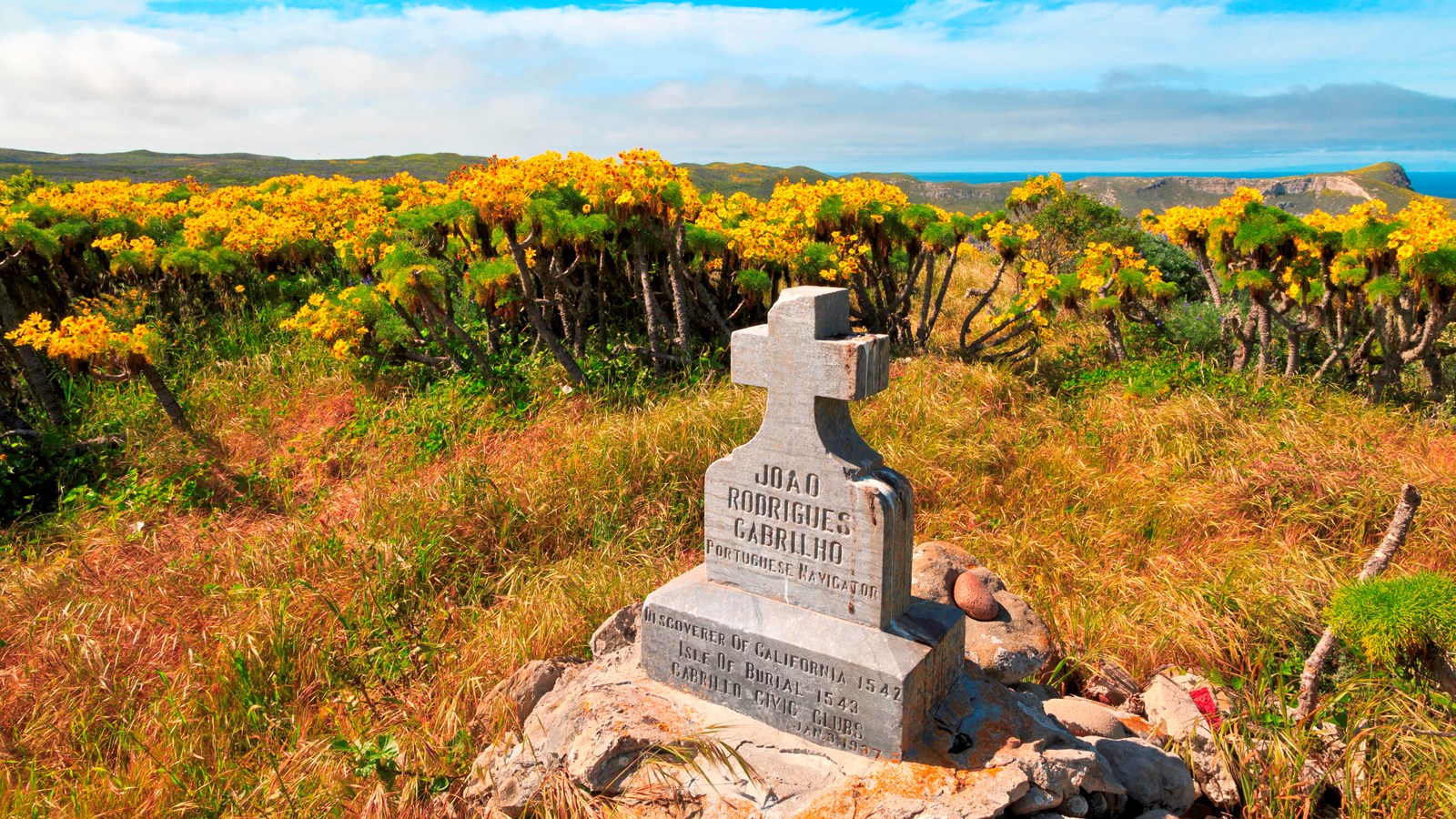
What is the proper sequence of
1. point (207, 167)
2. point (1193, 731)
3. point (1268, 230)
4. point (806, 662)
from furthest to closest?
point (207, 167)
point (1268, 230)
point (1193, 731)
point (806, 662)

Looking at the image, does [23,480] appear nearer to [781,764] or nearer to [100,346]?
[100,346]

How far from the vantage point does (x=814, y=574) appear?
135 inches

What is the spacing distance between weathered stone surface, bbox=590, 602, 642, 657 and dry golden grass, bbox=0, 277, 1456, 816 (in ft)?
0.80

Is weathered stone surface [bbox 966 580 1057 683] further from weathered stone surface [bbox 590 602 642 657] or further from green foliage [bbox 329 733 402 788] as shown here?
green foliage [bbox 329 733 402 788]

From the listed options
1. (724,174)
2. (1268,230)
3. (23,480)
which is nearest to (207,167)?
(724,174)

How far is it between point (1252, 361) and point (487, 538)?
737 cm

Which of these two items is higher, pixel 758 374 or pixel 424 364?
pixel 758 374

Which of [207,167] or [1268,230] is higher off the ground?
[207,167]

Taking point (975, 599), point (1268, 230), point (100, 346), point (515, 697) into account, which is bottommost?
point (515, 697)

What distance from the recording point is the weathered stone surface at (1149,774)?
10.8 ft

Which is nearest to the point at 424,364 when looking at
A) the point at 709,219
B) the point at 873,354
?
the point at 709,219

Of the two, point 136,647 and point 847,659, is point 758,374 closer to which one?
point 847,659

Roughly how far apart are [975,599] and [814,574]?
1.23 metres

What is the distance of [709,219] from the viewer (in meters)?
8.20
